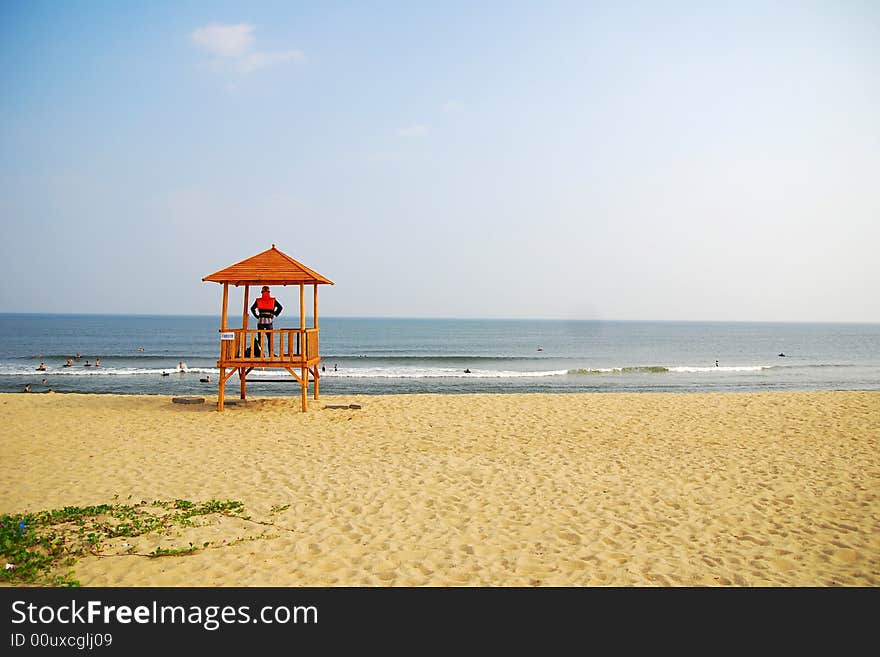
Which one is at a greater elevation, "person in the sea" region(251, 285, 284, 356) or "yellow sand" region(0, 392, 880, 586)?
"person in the sea" region(251, 285, 284, 356)

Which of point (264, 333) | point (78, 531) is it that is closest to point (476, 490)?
point (78, 531)

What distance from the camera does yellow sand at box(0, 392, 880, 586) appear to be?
4.69 meters

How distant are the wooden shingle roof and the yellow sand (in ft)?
10.6

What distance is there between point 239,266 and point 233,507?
25.7 feet

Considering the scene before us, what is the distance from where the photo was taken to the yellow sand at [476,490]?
4.69 metres

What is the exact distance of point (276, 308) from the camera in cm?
1306

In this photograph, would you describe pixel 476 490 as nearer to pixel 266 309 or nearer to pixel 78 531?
pixel 78 531

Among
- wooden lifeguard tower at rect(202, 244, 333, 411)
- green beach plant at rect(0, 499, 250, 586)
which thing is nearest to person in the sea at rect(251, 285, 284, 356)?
wooden lifeguard tower at rect(202, 244, 333, 411)

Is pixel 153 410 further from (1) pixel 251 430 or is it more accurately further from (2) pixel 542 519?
(2) pixel 542 519

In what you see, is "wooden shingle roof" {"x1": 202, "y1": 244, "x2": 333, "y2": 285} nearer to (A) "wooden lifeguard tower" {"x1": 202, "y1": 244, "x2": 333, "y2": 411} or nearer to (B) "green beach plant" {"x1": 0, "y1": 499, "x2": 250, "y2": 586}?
(A) "wooden lifeguard tower" {"x1": 202, "y1": 244, "x2": 333, "y2": 411}

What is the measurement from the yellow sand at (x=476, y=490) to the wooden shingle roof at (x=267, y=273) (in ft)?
10.6

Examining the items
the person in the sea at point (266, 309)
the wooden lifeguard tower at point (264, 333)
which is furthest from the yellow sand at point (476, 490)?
the person in the sea at point (266, 309)

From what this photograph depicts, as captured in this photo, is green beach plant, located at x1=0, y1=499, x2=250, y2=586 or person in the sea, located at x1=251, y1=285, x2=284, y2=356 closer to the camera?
green beach plant, located at x1=0, y1=499, x2=250, y2=586
